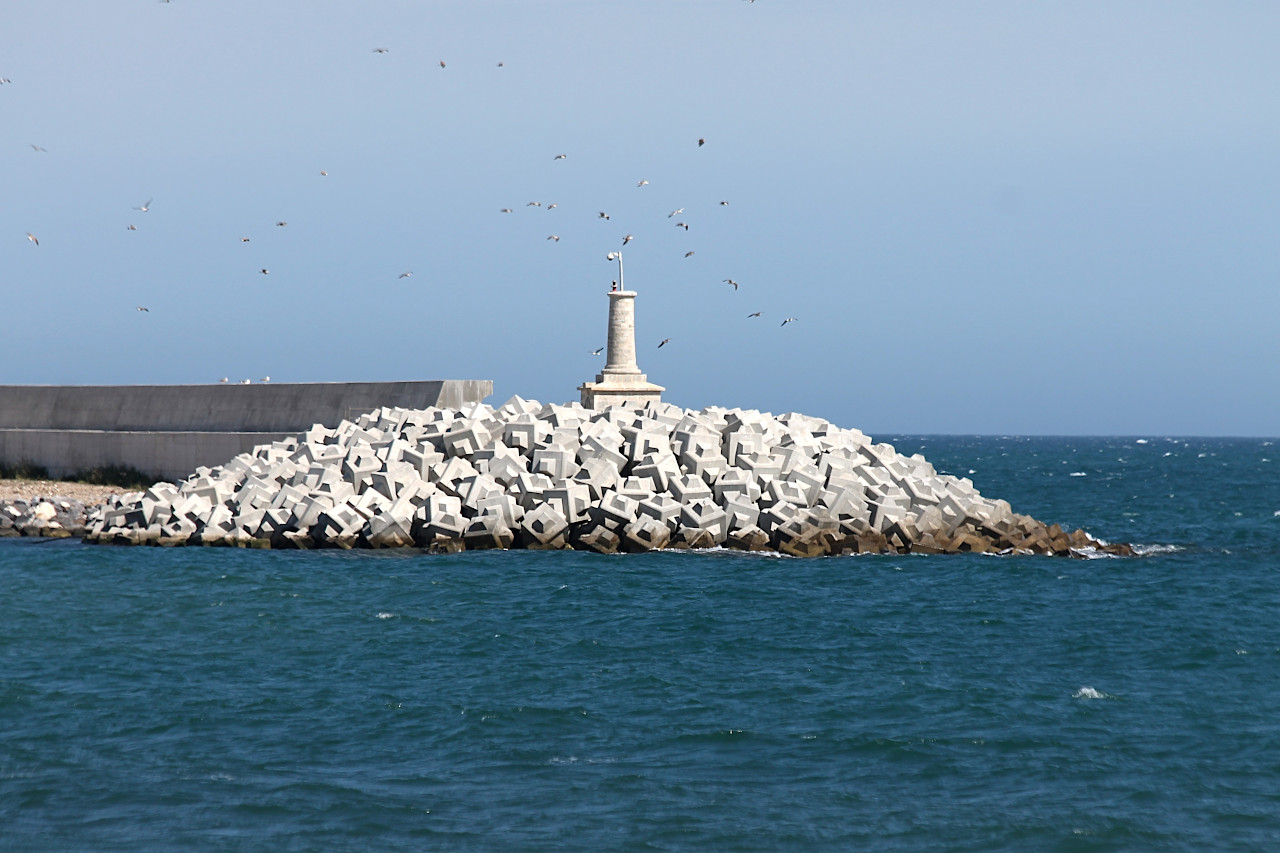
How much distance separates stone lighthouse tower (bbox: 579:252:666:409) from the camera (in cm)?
2725

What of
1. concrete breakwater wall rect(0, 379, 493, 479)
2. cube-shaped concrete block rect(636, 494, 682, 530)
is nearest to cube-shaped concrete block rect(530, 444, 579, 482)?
cube-shaped concrete block rect(636, 494, 682, 530)

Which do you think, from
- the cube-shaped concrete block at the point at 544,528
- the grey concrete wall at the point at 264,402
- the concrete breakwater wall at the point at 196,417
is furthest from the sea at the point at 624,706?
the grey concrete wall at the point at 264,402

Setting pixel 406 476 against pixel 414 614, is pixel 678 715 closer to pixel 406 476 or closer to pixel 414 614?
pixel 414 614

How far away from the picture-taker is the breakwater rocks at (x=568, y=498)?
19.2 meters

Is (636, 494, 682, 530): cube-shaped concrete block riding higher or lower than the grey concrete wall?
lower

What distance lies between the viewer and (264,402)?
24922 millimetres

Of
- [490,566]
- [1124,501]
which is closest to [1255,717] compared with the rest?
[490,566]

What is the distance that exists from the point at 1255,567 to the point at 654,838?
1577 centimetres

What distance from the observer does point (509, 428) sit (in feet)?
70.2

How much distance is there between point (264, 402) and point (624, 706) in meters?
16.4

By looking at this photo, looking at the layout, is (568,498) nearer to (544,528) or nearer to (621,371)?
(544,528)

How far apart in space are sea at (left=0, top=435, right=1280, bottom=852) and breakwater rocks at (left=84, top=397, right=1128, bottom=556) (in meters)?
1.11

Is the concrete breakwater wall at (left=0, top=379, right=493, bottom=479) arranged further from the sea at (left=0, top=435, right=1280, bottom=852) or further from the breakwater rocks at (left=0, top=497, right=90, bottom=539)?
the sea at (left=0, top=435, right=1280, bottom=852)

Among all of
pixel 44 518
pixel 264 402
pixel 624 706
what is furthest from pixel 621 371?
pixel 624 706
